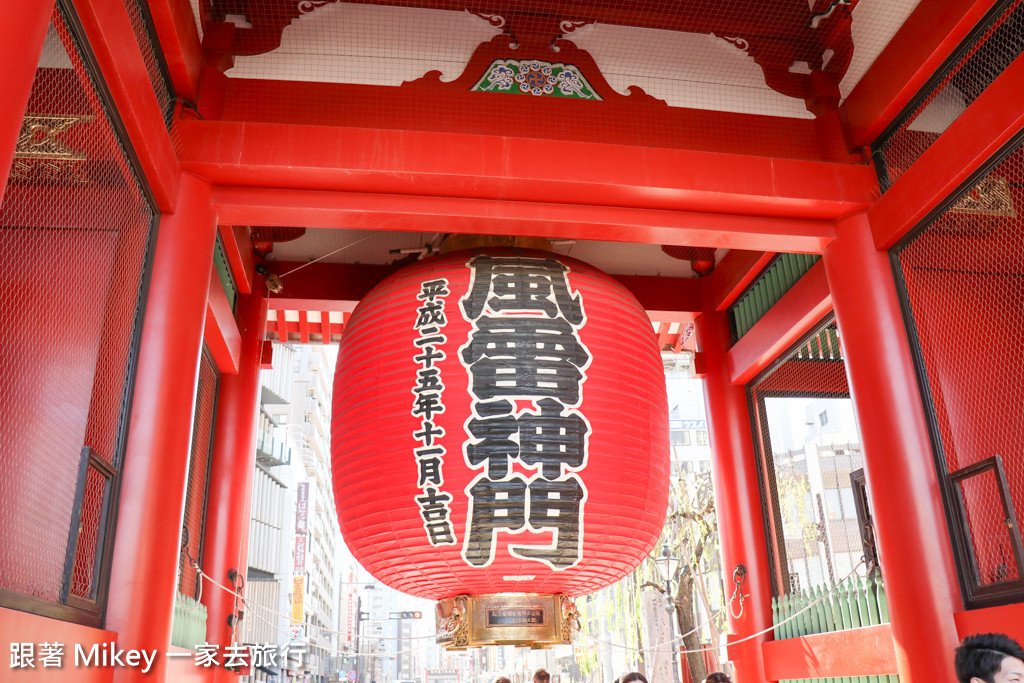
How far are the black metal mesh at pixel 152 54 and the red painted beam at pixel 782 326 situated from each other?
3.77m

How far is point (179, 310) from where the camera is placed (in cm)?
353

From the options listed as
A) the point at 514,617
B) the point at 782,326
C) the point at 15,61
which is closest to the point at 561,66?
the point at 782,326

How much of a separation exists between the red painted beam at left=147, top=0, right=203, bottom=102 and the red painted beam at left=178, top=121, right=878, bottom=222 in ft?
Answer: 0.66

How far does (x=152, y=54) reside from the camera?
3.55 meters

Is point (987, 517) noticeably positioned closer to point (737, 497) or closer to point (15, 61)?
point (737, 497)

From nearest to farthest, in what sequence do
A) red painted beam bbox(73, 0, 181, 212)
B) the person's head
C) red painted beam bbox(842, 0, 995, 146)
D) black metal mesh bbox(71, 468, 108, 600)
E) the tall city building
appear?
the person's head
red painted beam bbox(73, 0, 181, 212)
black metal mesh bbox(71, 468, 108, 600)
red painted beam bbox(842, 0, 995, 146)
the tall city building

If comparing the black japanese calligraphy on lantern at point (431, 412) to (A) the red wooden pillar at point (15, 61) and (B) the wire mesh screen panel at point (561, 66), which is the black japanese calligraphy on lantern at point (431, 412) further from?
(A) the red wooden pillar at point (15, 61)

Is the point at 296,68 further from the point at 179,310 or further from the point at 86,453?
the point at 86,453

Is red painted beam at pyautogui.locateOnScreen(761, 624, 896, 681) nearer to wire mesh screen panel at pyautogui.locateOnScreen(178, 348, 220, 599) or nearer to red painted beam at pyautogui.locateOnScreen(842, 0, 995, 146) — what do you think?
red painted beam at pyautogui.locateOnScreen(842, 0, 995, 146)

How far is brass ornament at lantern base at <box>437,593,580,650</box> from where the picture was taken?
3.69 metres

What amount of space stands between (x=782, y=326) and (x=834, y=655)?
2.04m

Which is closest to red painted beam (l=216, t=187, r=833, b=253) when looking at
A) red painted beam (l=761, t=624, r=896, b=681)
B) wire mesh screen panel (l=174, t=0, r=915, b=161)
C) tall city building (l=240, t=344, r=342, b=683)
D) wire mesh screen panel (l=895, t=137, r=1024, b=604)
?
wire mesh screen panel (l=174, t=0, r=915, b=161)

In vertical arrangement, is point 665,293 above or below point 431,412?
above

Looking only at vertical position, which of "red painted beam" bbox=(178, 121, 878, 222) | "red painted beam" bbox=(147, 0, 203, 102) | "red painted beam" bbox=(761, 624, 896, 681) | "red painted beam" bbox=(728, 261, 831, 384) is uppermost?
"red painted beam" bbox=(147, 0, 203, 102)
